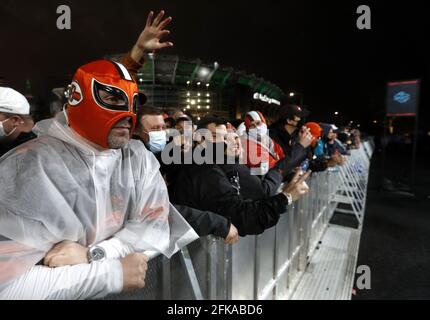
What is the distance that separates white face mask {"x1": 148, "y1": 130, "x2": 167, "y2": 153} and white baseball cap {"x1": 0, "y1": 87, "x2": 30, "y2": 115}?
3.67ft

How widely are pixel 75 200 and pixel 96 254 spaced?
0.25 m

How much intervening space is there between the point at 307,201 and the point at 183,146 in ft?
6.77

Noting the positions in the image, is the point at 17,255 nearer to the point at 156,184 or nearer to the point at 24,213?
the point at 24,213

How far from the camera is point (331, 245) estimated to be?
196 inches

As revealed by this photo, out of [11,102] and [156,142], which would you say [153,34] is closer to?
[156,142]

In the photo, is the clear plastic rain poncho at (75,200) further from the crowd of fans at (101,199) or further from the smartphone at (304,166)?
A: the smartphone at (304,166)

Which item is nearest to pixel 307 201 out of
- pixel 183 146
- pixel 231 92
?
pixel 183 146

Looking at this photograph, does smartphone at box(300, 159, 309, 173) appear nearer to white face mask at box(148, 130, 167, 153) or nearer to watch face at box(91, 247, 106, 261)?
white face mask at box(148, 130, 167, 153)

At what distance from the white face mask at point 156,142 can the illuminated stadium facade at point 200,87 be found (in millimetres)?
41479

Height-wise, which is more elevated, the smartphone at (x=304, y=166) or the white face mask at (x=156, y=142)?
the white face mask at (x=156, y=142)

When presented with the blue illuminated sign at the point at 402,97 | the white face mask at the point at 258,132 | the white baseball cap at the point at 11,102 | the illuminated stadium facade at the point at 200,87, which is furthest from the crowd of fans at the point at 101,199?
the illuminated stadium facade at the point at 200,87

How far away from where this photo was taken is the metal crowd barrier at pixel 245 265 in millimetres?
1566

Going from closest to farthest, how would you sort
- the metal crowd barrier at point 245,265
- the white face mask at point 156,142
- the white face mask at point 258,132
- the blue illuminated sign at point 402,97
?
the metal crowd barrier at point 245,265 → the white face mask at point 156,142 → the white face mask at point 258,132 → the blue illuminated sign at point 402,97

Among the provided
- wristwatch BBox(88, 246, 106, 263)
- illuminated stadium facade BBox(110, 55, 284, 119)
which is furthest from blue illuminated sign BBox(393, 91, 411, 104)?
illuminated stadium facade BBox(110, 55, 284, 119)
